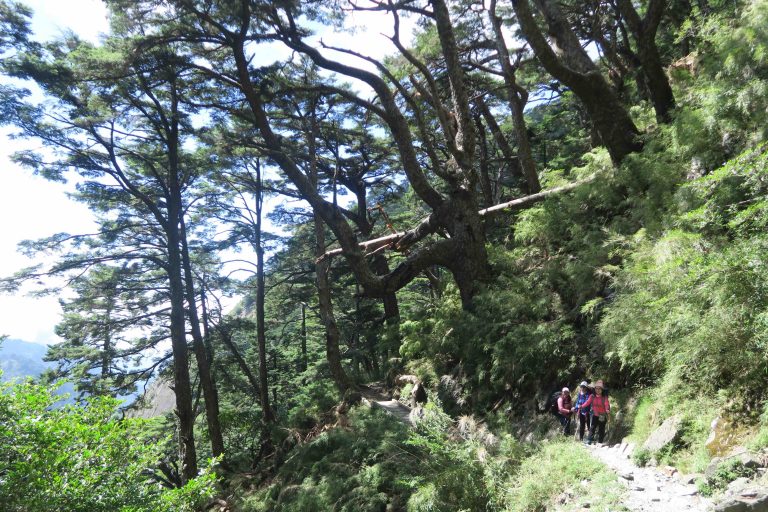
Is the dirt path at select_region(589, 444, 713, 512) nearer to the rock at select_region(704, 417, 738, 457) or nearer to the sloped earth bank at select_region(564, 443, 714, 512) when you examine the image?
the sloped earth bank at select_region(564, 443, 714, 512)

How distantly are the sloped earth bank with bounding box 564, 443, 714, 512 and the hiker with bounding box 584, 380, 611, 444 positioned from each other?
737mm

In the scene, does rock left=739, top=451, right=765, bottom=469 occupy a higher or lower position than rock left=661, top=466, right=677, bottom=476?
higher

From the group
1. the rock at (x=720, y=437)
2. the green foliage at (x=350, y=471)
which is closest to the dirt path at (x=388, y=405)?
the green foliage at (x=350, y=471)

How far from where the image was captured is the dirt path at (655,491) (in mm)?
3721

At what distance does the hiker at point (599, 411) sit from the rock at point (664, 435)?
896mm

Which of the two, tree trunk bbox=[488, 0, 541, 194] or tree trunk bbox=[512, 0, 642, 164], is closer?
tree trunk bbox=[512, 0, 642, 164]

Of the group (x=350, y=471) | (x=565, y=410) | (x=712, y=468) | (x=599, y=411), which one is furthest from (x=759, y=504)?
(x=350, y=471)

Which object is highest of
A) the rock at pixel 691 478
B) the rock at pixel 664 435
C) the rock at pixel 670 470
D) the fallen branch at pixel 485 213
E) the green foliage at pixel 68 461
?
the fallen branch at pixel 485 213

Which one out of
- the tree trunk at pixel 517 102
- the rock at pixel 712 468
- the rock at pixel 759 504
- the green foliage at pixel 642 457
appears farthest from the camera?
the tree trunk at pixel 517 102

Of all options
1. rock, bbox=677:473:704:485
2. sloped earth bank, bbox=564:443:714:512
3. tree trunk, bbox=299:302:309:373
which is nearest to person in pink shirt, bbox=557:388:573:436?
sloped earth bank, bbox=564:443:714:512

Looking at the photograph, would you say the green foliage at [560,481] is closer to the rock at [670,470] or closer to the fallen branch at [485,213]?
the rock at [670,470]

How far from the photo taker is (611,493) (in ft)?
13.6

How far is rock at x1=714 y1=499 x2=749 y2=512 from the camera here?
314 centimetres

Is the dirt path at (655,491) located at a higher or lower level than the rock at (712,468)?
lower
